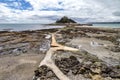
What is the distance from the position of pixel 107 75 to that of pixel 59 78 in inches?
127

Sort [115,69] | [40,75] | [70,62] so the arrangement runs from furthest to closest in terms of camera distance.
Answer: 1. [70,62]
2. [115,69]
3. [40,75]

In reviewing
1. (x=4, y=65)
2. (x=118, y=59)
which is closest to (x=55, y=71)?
(x=4, y=65)

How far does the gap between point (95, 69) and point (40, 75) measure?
389cm

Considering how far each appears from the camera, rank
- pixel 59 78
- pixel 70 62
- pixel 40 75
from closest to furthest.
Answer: pixel 59 78, pixel 40 75, pixel 70 62

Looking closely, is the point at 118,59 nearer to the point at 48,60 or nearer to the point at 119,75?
the point at 119,75

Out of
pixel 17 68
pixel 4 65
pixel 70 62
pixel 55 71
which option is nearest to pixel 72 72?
pixel 55 71

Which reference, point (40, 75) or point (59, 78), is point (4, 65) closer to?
point (40, 75)

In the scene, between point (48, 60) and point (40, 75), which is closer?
point (40, 75)

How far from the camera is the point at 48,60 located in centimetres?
1416

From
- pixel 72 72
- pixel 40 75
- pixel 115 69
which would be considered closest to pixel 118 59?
pixel 115 69

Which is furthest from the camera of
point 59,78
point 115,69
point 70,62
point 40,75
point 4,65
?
point 4,65

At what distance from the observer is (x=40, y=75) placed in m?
11.4

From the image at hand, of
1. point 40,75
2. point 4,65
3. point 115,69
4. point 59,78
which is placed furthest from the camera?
point 4,65

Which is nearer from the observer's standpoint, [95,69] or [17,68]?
[95,69]
